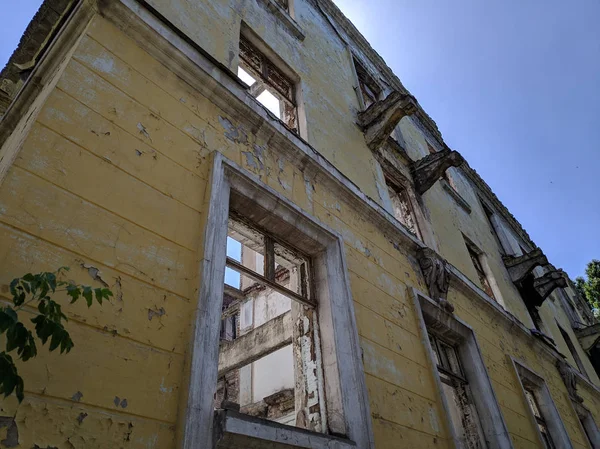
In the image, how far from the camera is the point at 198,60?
3791 mm

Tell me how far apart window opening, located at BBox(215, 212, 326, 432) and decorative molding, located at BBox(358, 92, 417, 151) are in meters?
2.74

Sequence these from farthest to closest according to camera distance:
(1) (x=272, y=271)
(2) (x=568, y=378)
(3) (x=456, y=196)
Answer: (3) (x=456, y=196)
(2) (x=568, y=378)
(1) (x=272, y=271)

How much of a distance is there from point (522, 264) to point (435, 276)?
21.5ft

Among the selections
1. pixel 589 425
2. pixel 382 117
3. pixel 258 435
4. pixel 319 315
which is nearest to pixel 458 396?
pixel 319 315

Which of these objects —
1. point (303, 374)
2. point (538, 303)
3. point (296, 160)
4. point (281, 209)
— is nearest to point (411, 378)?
point (303, 374)

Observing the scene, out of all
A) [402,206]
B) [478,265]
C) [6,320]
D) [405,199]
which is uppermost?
[478,265]

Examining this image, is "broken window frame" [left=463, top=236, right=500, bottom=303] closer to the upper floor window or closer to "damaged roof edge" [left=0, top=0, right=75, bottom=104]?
the upper floor window

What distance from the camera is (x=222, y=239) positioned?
3029mm

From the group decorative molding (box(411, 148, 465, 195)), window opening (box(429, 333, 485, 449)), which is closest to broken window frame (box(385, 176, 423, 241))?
decorative molding (box(411, 148, 465, 195))

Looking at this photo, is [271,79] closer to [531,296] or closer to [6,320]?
[6,320]

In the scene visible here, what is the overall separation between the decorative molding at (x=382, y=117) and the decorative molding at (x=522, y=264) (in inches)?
251

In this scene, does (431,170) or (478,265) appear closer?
(431,170)

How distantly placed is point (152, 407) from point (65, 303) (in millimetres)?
689

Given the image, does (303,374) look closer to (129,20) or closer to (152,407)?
(152,407)
